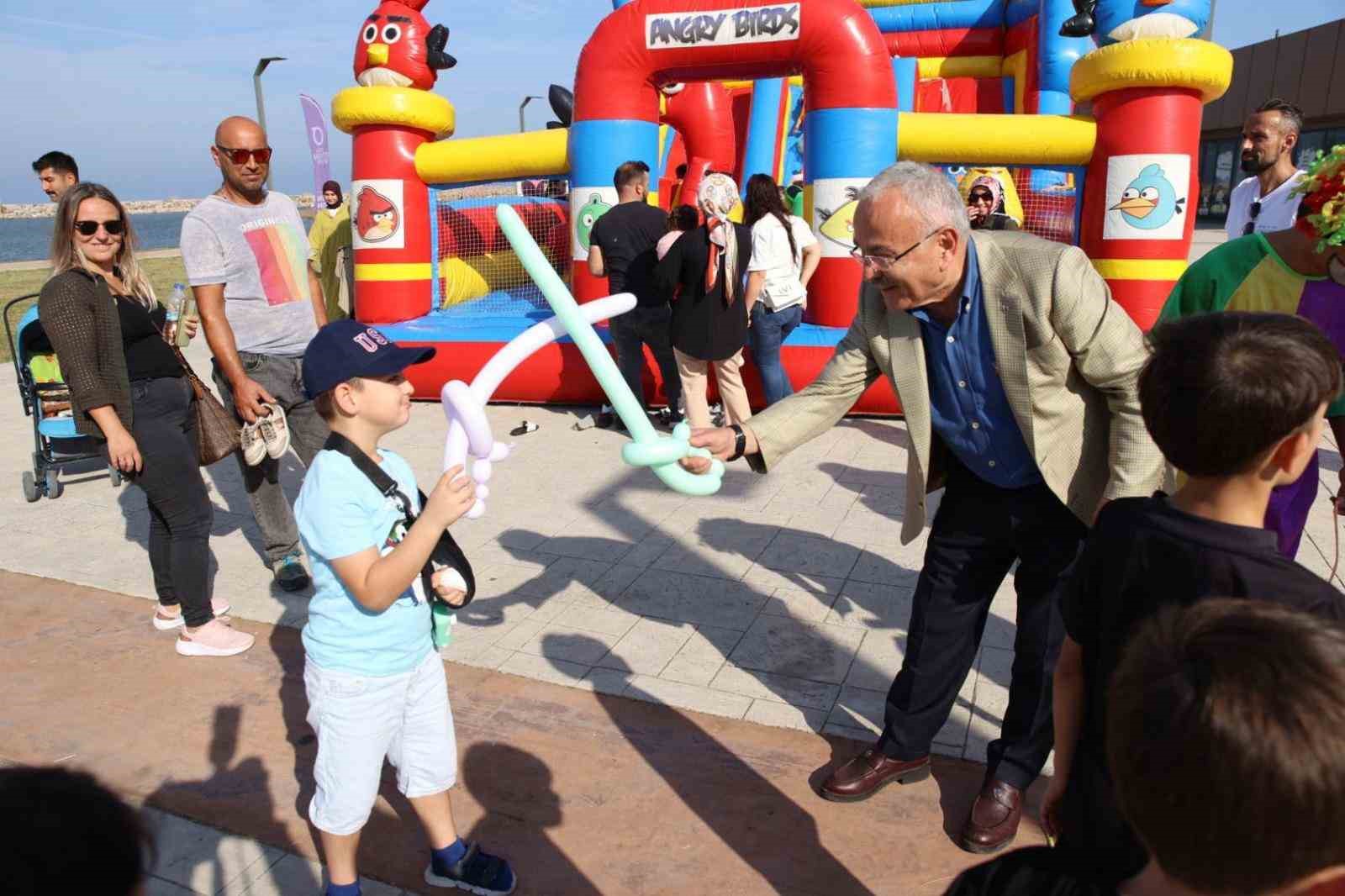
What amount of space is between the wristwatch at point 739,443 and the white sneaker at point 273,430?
2.23 m

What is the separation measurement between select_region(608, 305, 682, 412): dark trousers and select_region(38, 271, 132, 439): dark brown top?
3.55m

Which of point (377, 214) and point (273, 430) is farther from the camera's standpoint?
point (377, 214)

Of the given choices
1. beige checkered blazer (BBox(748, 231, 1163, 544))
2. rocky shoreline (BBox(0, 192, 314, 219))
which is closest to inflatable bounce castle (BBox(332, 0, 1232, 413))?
beige checkered blazer (BBox(748, 231, 1163, 544))

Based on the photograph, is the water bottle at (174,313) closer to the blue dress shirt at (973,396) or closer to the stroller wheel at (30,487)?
the stroller wheel at (30,487)

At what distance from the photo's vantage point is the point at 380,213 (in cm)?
816

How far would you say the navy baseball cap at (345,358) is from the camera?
6.91 feet

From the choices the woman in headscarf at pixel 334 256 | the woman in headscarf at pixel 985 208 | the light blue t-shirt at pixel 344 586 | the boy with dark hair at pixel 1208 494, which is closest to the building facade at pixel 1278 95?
the woman in headscarf at pixel 985 208

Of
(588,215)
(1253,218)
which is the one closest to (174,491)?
(588,215)

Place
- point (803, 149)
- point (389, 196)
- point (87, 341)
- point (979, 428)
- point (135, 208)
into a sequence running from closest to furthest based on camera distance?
point (979, 428) < point (87, 341) < point (803, 149) < point (389, 196) < point (135, 208)

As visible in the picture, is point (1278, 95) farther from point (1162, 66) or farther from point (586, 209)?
point (586, 209)

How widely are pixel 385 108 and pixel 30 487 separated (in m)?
4.10

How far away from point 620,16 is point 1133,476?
6231mm

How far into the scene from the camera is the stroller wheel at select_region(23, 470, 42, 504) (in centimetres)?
578

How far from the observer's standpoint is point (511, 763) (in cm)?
302
